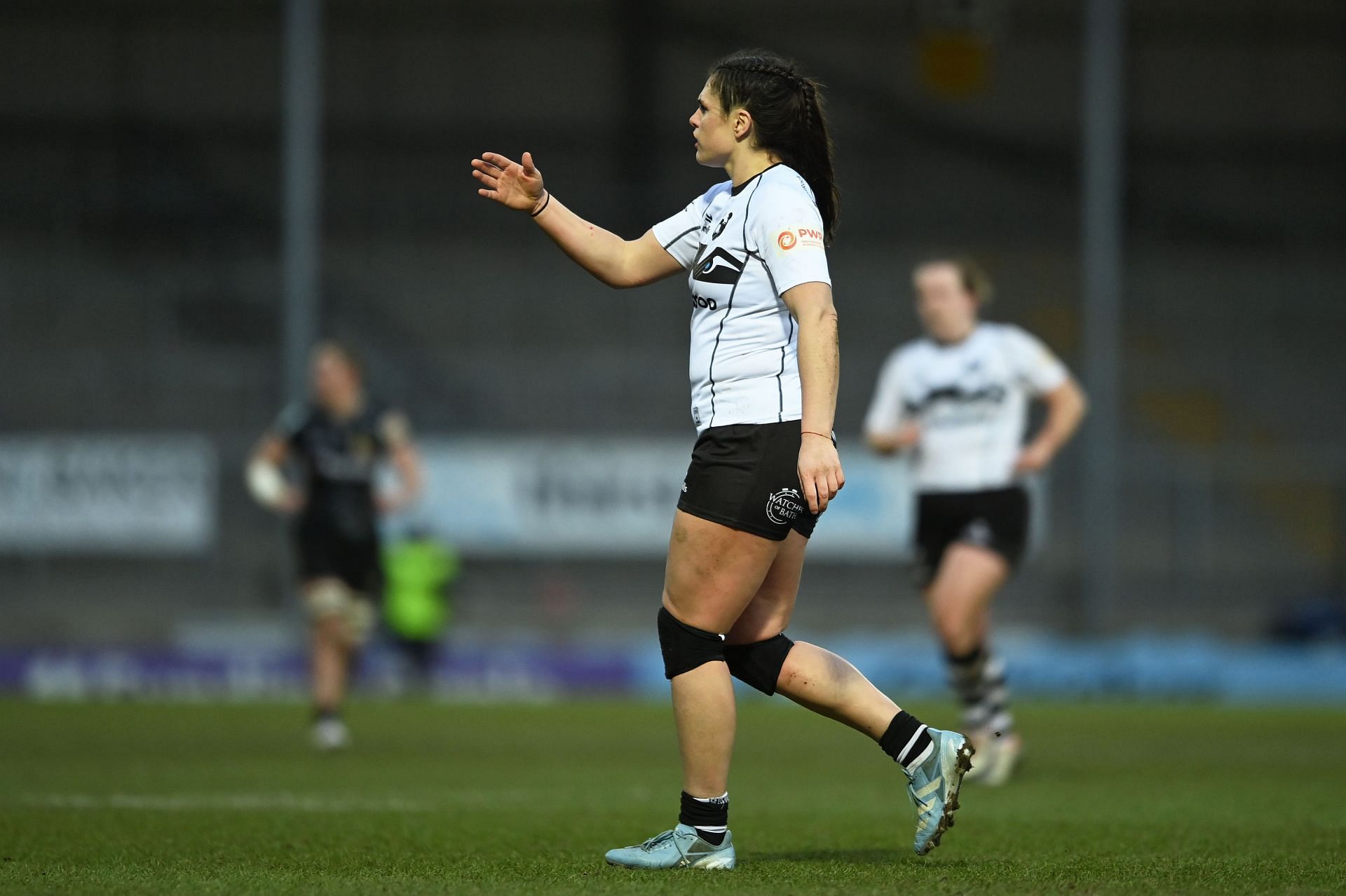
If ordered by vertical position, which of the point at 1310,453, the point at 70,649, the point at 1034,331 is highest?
the point at 1034,331

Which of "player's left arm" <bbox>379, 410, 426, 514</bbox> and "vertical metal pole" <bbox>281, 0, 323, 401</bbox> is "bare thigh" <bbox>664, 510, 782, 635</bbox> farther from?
"vertical metal pole" <bbox>281, 0, 323, 401</bbox>

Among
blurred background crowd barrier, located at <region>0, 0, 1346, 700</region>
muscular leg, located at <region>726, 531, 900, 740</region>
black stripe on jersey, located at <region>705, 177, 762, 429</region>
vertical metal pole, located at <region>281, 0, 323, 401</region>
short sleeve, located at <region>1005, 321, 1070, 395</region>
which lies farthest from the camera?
blurred background crowd barrier, located at <region>0, 0, 1346, 700</region>

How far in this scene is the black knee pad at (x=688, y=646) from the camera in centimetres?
468

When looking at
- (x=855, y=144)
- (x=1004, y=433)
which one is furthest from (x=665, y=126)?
(x=1004, y=433)

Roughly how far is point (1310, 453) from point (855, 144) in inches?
321

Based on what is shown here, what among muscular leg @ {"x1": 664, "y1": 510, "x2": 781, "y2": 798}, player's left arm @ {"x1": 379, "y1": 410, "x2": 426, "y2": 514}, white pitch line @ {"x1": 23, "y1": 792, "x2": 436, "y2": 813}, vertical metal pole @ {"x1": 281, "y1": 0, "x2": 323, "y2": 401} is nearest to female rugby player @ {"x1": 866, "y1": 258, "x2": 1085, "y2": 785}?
white pitch line @ {"x1": 23, "y1": 792, "x2": 436, "y2": 813}

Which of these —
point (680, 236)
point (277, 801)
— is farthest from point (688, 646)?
point (277, 801)

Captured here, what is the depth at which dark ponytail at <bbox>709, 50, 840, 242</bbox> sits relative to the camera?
475cm

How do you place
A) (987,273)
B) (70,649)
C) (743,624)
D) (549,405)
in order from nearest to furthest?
(743,624) → (70,649) → (549,405) → (987,273)

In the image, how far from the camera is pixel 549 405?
23.5 m

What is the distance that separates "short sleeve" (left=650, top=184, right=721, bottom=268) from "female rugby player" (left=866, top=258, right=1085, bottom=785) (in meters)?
3.42

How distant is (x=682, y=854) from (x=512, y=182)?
1.81 m

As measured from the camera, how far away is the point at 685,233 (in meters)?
4.90

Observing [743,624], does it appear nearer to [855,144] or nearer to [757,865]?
[757,865]
